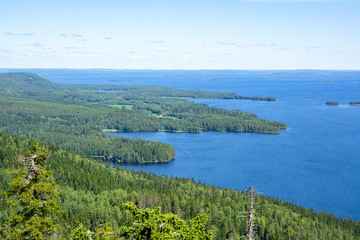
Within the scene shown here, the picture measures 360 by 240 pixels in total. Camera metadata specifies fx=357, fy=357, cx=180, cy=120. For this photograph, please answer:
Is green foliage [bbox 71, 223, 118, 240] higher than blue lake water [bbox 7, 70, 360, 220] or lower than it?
higher

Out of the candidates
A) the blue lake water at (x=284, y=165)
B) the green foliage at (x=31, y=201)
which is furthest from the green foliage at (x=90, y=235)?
the blue lake water at (x=284, y=165)

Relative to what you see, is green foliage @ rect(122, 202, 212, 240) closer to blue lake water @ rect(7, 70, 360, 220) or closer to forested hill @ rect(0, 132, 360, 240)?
forested hill @ rect(0, 132, 360, 240)

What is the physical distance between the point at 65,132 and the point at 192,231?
181 m

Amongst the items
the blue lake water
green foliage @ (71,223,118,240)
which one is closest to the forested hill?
the blue lake water

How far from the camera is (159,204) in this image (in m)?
83.3

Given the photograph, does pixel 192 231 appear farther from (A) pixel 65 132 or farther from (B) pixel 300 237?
(A) pixel 65 132

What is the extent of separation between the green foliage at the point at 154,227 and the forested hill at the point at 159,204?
1859 inches

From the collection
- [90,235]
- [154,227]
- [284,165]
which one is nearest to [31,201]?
[90,235]

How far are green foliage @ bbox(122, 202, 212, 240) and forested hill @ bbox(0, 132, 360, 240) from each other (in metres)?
47.2

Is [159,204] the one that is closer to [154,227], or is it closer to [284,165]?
[154,227]

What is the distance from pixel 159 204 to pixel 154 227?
6717 centimetres

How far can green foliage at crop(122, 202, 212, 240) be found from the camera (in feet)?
58.1

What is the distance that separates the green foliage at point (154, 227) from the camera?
17.7 meters

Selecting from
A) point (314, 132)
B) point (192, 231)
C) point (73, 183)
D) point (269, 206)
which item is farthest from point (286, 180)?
point (192, 231)
